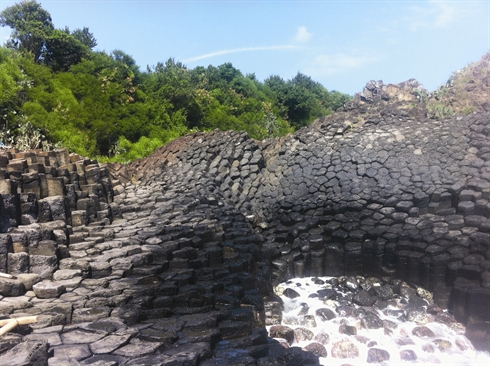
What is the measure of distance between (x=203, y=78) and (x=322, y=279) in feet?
64.2

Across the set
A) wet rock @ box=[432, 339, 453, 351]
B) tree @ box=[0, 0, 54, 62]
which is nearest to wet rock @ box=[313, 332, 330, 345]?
wet rock @ box=[432, 339, 453, 351]

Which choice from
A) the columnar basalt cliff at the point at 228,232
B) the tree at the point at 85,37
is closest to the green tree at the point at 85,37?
the tree at the point at 85,37

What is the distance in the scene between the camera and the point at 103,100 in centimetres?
1917

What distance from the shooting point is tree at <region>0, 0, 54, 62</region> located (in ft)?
66.8

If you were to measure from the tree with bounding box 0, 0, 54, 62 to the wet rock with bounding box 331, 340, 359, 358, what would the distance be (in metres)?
18.8

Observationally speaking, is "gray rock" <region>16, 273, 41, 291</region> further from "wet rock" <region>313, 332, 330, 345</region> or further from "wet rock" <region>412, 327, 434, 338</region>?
"wet rock" <region>412, 327, 434, 338</region>

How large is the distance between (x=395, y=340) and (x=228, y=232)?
345 cm

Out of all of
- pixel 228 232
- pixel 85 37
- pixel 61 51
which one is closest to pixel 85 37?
pixel 85 37

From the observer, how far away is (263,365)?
4.52 m

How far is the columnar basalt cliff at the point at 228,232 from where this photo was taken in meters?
4.96

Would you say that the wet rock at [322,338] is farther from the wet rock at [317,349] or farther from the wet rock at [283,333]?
the wet rock at [283,333]

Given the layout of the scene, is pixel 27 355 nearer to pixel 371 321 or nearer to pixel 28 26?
pixel 371 321

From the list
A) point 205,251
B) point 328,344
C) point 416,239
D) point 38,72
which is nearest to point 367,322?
point 328,344

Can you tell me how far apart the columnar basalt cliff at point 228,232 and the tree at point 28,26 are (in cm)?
1133
